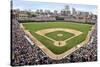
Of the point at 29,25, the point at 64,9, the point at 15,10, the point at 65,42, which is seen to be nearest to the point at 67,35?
the point at 65,42

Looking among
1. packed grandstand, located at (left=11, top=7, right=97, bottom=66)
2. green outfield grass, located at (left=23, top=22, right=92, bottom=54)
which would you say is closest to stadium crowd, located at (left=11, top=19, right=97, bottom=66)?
packed grandstand, located at (left=11, top=7, right=97, bottom=66)

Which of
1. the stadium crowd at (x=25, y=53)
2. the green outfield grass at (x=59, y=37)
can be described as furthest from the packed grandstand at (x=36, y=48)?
the green outfield grass at (x=59, y=37)

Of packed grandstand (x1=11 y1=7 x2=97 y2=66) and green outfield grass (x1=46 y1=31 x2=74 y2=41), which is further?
green outfield grass (x1=46 y1=31 x2=74 y2=41)

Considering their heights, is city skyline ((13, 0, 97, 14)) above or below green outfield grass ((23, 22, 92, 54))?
above

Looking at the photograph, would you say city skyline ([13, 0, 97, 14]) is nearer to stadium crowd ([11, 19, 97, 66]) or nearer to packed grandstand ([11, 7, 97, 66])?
packed grandstand ([11, 7, 97, 66])

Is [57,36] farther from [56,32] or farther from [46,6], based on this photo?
[46,6]

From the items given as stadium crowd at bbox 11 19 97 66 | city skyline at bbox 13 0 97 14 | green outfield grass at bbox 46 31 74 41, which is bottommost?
stadium crowd at bbox 11 19 97 66

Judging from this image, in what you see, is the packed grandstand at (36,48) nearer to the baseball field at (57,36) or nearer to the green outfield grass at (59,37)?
the baseball field at (57,36)
